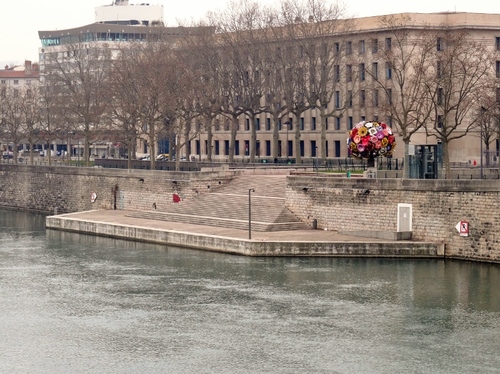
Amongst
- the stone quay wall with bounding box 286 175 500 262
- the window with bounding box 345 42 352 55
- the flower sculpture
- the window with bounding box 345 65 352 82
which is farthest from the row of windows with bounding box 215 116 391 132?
the stone quay wall with bounding box 286 175 500 262

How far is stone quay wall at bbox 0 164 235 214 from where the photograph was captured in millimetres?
90375

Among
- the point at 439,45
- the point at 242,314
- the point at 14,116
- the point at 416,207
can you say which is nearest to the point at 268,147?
the point at 14,116

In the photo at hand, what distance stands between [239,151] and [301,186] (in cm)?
6156

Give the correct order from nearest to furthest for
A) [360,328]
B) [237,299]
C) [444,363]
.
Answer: [444,363] → [360,328] → [237,299]

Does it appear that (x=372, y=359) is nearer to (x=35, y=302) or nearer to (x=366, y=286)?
(x=366, y=286)

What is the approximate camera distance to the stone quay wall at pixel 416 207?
6769cm

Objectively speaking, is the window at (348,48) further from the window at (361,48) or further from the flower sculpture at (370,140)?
the flower sculpture at (370,140)

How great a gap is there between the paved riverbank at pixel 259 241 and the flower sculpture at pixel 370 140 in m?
6.18

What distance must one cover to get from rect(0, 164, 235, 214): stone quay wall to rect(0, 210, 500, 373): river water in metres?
15.5

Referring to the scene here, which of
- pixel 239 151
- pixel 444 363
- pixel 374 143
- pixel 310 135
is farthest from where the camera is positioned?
pixel 239 151

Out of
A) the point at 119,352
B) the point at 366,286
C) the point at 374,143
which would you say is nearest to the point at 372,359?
the point at 119,352

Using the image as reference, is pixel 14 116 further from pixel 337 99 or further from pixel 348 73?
pixel 348 73

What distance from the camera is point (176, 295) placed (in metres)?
60.8

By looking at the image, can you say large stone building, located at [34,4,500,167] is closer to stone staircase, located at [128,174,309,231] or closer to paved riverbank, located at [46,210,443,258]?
stone staircase, located at [128,174,309,231]
